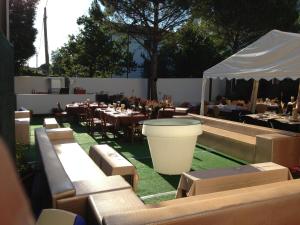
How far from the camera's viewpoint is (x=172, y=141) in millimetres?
4863

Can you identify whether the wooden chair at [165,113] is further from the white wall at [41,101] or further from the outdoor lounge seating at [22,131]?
the white wall at [41,101]

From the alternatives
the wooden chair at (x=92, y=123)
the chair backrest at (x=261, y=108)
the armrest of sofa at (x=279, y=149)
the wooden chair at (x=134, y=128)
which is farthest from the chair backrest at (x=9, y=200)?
the chair backrest at (x=261, y=108)

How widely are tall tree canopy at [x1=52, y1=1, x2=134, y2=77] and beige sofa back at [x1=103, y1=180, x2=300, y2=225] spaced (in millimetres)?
18041

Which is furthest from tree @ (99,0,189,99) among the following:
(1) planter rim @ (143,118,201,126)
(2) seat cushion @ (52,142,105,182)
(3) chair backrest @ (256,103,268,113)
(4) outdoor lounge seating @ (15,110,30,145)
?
(1) planter rim @ (143,118,201,126)

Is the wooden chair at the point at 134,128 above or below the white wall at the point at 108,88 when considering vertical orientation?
below

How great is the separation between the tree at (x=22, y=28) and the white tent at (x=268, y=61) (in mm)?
14249

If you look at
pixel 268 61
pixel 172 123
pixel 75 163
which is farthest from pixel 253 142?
pixel 75 163

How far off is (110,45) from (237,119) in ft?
42.2

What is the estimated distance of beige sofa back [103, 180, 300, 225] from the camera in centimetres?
188

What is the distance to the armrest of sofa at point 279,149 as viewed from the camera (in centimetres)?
534

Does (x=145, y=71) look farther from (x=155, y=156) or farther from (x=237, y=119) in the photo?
(x=155, y=156)

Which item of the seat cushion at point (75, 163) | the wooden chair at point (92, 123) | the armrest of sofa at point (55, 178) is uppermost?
the armrest of sofa at point (55, 178)

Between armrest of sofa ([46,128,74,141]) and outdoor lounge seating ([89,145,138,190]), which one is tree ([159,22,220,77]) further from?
outdoor lounge seating ([89,145,138,190])

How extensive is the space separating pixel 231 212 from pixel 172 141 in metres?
2.83
